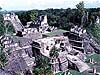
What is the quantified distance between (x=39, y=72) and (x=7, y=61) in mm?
6600

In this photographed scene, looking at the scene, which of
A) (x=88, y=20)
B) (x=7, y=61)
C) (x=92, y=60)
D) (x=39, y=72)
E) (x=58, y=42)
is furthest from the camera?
(x=88, y=20)

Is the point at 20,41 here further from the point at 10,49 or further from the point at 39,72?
the point at 39,72

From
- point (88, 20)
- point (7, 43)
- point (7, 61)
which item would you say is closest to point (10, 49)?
point (7, 43)

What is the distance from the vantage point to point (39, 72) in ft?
82.3

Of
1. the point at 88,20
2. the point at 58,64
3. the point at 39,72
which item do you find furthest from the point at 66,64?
the point at 88,20

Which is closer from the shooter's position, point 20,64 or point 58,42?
point 20,64

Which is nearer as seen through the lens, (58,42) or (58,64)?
(58,64)

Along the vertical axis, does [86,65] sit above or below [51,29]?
below

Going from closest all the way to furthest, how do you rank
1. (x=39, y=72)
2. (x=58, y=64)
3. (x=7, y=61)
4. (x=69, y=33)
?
(x=39, y=72), (x=7, y=61), (x=58, y=64), (x=69, y=33)

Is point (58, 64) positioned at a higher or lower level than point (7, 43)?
lower

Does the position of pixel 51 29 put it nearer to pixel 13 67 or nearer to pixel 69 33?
pixel 69 33

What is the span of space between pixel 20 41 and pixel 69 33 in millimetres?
12167

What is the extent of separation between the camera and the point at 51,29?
4784cm

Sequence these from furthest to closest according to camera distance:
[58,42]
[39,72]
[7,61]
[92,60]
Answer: [58,42]
[92,60]
[7,61]
[39,72]
